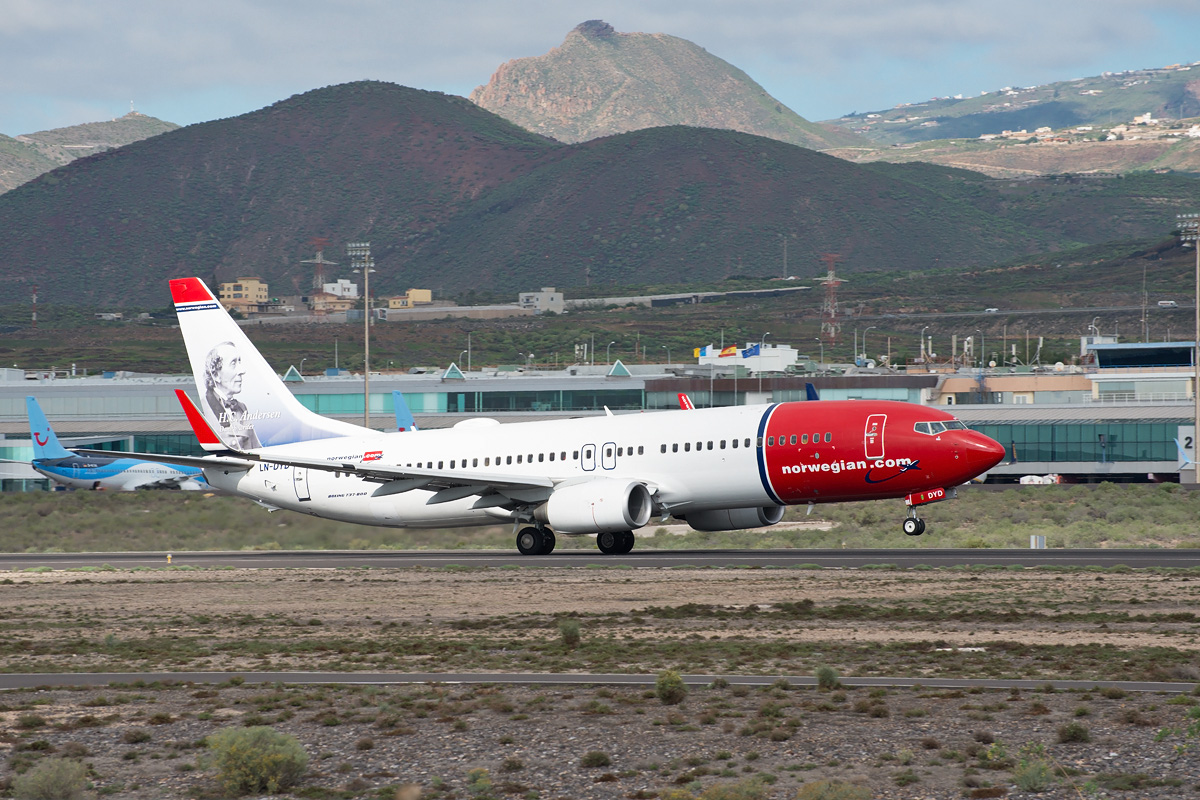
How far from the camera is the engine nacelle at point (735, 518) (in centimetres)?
4150

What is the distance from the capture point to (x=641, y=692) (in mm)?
18875

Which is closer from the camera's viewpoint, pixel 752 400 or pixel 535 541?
pixel 535 541

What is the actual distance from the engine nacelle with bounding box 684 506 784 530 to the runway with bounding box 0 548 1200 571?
1015 mm

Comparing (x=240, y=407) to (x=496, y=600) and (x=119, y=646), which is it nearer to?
(x=496, y=600)

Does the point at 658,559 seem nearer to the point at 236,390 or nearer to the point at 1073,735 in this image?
the point at 236,390

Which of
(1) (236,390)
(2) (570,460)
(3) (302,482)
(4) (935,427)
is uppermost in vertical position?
(1) (236,390)

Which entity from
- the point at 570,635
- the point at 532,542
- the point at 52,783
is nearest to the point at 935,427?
the point at 532,542

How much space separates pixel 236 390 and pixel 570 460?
14.0m

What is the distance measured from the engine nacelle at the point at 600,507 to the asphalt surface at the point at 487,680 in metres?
18.8

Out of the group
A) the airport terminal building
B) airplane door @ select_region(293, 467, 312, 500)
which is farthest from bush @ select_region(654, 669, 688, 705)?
the airport terminal building

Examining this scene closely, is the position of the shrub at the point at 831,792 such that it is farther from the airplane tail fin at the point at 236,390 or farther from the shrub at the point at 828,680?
the airplane tail fin at the point at 236,390

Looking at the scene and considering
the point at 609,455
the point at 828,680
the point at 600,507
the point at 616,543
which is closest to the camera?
the point at 828,680

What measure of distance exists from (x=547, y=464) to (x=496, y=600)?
1210 centimetres

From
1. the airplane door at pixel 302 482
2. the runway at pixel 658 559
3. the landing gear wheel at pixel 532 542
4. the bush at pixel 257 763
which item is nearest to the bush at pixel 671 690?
the bush at pixel 257 763
